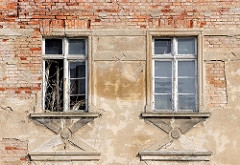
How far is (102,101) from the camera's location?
8.91 meters

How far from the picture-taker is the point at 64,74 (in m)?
9.12

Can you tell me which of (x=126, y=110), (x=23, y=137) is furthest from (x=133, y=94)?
(x=23, y=137)

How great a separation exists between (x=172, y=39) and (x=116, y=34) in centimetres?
115

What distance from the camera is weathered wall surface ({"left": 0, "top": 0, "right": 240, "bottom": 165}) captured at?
28.9 ft

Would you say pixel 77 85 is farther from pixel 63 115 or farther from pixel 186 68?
pixel 186 68

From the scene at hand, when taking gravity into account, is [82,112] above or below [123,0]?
below

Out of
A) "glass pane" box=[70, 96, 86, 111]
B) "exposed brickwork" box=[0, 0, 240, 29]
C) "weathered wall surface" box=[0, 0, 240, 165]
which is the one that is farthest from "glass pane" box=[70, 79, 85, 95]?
"exposed brickwork" box=[0, 0, 240, 29]

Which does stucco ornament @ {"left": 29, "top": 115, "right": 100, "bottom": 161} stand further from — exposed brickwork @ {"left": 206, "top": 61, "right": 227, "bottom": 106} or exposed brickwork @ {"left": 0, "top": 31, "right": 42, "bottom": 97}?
exposed brickwork @ {"left": 206, "top": 61, "right": 227, "bottom": 106}

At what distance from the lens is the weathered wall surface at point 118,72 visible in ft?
28.9

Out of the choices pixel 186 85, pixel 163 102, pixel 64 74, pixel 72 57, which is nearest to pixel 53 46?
pixel 72 57

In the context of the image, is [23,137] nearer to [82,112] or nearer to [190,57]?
[82,112]

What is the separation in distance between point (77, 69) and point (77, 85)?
329 millimetres

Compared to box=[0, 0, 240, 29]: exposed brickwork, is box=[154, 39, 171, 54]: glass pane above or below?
below

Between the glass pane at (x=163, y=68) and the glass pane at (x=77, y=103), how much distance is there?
1597 millimetres
